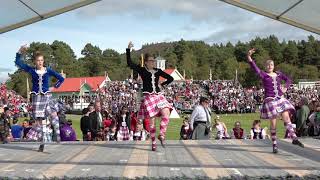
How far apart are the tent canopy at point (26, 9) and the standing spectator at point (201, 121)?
6324 mm

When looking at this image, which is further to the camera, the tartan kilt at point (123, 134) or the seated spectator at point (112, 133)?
the seated spectator at point (112, 133)

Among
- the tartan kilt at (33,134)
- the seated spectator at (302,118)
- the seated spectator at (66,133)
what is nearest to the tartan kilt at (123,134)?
the seated spectator at (66,133)

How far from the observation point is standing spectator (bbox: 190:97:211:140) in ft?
50.1

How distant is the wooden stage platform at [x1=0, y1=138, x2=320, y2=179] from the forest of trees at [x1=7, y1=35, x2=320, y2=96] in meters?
119

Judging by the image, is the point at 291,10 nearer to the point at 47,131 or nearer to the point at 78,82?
the point at 47,131

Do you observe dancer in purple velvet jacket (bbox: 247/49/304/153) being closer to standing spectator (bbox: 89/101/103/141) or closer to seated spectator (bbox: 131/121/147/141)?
standing spectator (bbox: 89/101/103/141)

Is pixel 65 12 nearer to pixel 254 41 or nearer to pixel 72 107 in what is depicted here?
pixel 72 107

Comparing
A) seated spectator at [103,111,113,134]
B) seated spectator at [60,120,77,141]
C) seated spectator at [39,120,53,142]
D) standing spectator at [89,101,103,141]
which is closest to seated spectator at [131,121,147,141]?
seated spectator at [103,111,113,134]

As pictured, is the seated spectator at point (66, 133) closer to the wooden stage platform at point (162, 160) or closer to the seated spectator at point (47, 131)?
the seated spectator at point (47, 131)

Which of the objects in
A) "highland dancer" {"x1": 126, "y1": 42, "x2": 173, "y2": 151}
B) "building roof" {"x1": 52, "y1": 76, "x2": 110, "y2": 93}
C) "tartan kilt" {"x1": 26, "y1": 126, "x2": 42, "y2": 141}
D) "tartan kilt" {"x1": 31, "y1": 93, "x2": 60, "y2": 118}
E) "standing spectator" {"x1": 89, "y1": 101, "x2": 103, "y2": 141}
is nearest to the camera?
"tartan kilt" {"x1": 31, "y1": 93, "x2": 60, "y2": 118}

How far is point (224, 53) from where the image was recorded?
190 metres

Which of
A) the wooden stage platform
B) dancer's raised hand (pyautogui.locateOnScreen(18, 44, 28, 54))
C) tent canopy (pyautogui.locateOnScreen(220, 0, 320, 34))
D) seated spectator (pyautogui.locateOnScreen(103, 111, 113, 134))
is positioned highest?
tent canopy (pyautogui.locateOnScreen(220, 0, 320, 34))

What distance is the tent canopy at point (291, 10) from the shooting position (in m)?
9.59

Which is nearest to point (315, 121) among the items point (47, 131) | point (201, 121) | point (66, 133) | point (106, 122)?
point (201, 121)
